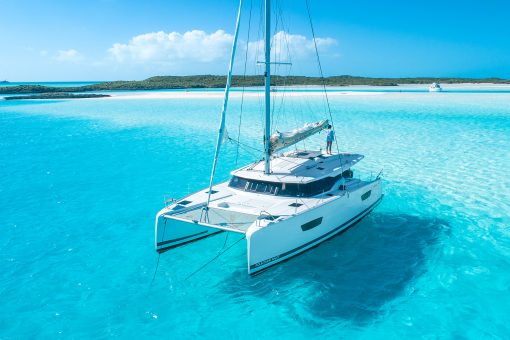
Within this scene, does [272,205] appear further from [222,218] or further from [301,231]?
[222,218]

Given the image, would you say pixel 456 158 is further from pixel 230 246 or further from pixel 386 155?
pixel 230 246

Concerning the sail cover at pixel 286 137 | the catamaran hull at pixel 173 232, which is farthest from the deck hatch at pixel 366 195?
the catamaran hull at pixel 173 232

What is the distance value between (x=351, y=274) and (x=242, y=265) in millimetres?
3457

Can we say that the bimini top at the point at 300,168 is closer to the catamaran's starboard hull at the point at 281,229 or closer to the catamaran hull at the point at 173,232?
the catamaran's starboard hull at the point at 281,229

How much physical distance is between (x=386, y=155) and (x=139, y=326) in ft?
67.8

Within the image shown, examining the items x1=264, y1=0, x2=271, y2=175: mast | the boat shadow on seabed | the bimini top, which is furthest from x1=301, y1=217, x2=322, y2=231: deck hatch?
x1=264, y1=0, x2=271, y2=175: mast

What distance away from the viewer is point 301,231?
11164mm

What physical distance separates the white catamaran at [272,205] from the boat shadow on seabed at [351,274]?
19.9 inches

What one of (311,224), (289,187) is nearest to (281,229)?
(311,224)

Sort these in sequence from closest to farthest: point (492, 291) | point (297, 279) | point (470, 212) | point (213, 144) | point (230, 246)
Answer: point (492, 291)
point (297, 279)
point (230, 246)
point (470, 212)
point (213, 144)

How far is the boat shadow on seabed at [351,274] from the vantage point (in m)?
9.47

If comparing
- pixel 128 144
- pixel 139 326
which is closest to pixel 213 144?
pixel 128 144

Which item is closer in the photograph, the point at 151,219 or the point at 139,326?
the point at 139,326

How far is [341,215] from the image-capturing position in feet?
42.0
